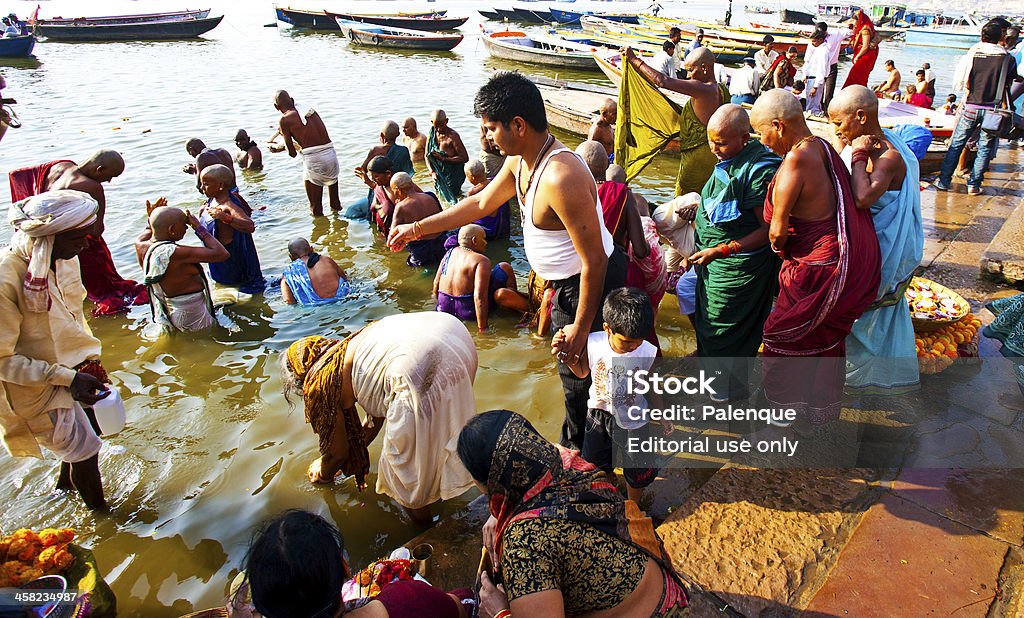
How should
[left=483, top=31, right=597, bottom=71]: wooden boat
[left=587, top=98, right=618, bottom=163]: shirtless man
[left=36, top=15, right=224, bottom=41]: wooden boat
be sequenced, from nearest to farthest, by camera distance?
[left=587, top=98, right=618, bottom=163]: shirtless man
[left=483, top=31, right=597, bottom=71]: wooden boat
[left=36, top=15, right=224, bottom=41]: wooden boat

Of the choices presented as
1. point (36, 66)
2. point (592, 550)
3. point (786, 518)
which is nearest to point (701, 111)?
point (786, 518)

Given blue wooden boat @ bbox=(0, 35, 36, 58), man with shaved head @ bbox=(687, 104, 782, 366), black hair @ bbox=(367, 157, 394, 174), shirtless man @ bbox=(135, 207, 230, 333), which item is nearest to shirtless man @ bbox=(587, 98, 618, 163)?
black hair @ bbox=(367, 157, 394, 174)

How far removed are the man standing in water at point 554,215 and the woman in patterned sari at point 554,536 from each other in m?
1.07

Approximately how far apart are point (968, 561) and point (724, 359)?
4.95 feet

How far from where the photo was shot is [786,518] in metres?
2.72

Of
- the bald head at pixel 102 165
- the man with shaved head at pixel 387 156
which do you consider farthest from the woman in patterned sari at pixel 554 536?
the man with shaved head at pixel 387 156

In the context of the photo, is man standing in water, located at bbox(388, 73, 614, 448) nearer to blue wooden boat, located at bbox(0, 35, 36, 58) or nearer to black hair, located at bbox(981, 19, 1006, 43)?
black hair, located at bbox(981, 19, 1006, 43)

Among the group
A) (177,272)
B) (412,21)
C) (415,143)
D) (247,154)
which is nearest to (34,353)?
(177,272)

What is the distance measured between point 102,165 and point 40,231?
287 centimetres

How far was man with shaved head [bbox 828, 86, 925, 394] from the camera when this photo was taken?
3158 millimetres

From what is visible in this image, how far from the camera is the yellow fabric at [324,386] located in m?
2.81

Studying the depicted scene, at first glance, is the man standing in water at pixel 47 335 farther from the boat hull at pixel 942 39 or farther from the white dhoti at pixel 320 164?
the boat hull at pixel 942 39

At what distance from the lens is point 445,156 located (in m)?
7.84

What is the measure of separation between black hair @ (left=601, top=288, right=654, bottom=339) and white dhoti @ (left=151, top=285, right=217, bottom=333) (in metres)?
3.88
